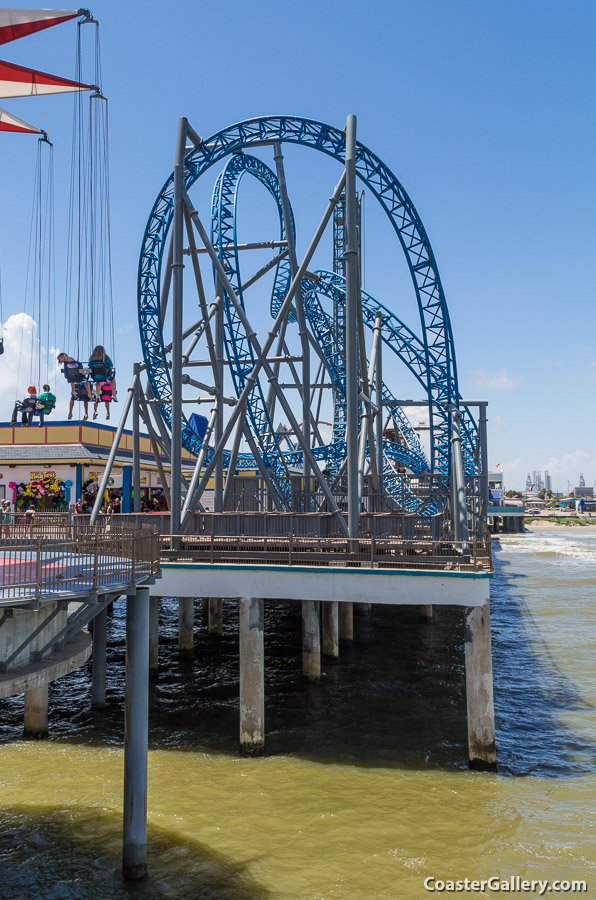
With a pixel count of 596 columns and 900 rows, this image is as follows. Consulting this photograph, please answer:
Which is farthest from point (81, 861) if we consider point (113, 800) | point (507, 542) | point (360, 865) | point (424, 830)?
point (507, 542)

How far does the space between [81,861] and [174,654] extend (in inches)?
436

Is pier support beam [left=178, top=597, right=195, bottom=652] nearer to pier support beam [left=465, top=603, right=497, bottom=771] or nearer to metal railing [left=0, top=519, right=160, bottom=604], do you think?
metal railing [left=0, top=519, right=160, bottom=604]

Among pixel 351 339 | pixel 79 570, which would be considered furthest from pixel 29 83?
pixel 79 570

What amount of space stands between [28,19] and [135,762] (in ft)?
74.5

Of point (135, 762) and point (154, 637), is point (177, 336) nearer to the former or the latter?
point (154, 637)

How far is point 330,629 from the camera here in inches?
794

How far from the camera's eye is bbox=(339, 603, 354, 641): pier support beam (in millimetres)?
22803

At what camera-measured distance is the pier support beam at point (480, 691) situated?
484 inches

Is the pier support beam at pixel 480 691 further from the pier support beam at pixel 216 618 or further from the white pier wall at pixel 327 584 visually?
the pier support beam at pixel 216 618

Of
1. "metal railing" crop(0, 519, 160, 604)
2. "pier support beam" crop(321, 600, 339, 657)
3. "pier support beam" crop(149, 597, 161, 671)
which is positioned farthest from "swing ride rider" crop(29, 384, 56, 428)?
"metal railing" crop(0, 519, 160, 604)

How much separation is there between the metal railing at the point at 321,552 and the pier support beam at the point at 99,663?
214 cm

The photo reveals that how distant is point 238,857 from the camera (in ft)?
32.2

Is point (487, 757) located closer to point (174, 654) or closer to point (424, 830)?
point (424, 830)

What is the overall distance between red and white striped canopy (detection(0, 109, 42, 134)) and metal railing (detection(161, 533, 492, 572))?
1856cm
